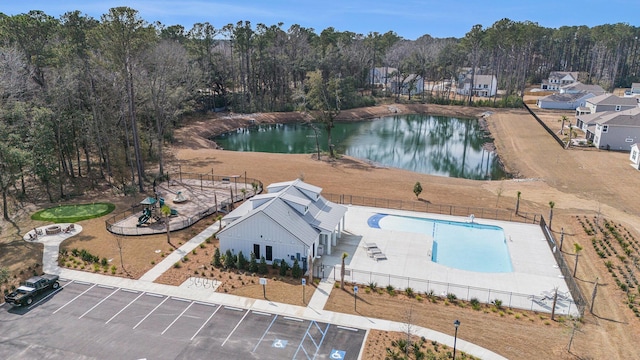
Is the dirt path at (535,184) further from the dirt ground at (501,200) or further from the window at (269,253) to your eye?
the window at (269,253)

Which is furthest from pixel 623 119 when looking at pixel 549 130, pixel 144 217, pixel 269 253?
pixel 144 217

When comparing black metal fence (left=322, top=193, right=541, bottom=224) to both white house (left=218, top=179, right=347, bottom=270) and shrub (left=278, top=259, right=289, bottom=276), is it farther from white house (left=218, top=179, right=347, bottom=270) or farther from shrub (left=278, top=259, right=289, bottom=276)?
shrub (left=278, top=259, right=289, bottom=276)

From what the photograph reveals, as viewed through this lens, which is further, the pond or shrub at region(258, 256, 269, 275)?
the pond

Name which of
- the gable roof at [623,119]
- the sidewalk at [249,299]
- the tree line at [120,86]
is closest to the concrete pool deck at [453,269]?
the sidewalk at [249,299]

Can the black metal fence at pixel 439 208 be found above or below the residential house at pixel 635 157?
below

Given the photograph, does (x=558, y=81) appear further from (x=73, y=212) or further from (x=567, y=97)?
(x=73, y=212)

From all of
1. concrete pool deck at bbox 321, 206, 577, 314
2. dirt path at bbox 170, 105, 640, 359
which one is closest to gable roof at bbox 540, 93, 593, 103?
dirt path at bbox 170, 105, 640, 359

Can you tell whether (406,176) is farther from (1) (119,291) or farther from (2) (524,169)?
(1) (119,291)
